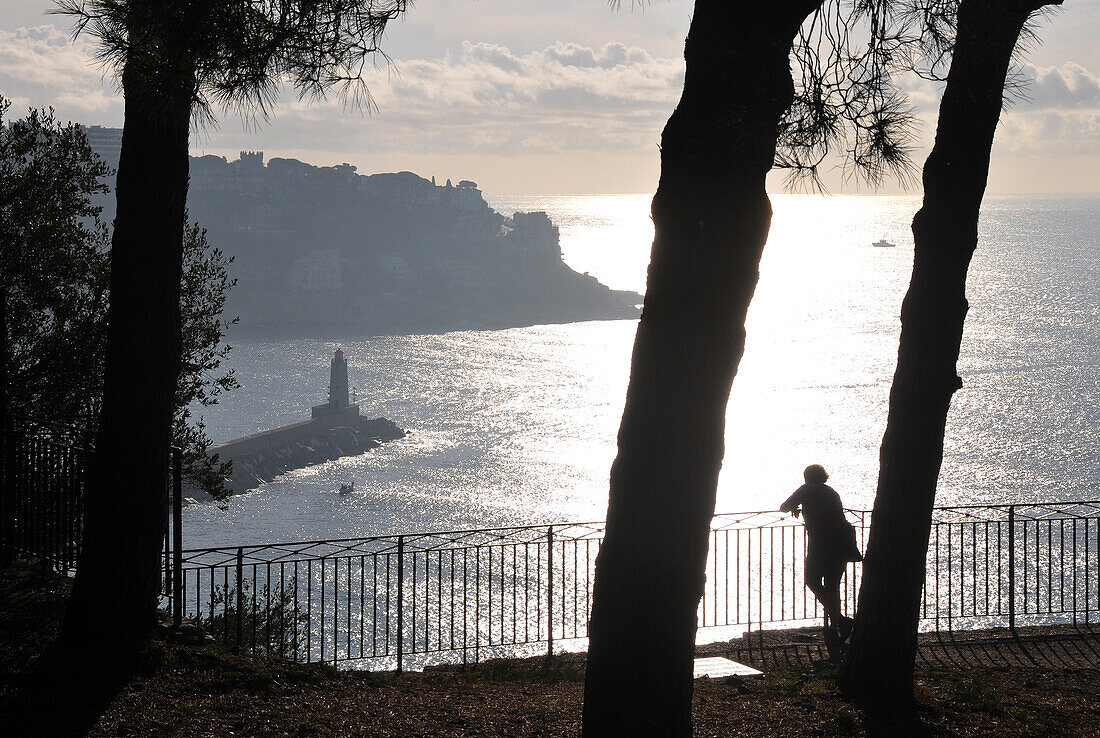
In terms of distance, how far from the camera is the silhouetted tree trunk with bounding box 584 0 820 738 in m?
4.18

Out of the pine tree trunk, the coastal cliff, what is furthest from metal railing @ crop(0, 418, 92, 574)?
the coastal cliff

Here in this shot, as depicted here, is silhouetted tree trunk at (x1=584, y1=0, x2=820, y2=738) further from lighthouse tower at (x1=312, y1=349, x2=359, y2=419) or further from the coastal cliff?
the coastal cliff

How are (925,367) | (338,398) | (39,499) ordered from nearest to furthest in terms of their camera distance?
(925,367)
(39,499)
(338,398)

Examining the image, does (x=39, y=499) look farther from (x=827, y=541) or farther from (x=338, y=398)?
(x=338, y=398)

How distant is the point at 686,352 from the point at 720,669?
13.3ft

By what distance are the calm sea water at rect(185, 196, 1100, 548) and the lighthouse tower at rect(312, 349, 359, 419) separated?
455 centimetres

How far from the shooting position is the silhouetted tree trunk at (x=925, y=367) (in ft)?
20.2

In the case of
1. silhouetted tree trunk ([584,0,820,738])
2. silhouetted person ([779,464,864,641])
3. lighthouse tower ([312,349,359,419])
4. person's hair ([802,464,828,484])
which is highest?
silhouetted tree trunk ([584,0,820,738])

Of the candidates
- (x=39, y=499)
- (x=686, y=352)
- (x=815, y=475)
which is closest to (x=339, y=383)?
(x=39, y=499)

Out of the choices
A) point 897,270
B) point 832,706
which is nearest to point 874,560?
point 832,706

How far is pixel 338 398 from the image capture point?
9081 centimetres

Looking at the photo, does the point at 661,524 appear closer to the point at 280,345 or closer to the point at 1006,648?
the point at 1006,648

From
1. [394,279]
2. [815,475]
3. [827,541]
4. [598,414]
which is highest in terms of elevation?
[394,279]

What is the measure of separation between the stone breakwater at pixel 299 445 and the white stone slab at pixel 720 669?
214 feet
